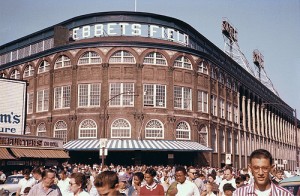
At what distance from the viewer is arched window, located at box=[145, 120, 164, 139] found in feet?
160

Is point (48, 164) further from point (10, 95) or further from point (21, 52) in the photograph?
point (21, 52)

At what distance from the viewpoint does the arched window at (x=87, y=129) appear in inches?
1924

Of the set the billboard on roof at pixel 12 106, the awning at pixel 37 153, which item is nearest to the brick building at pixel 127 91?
the awning at pixel 37 153

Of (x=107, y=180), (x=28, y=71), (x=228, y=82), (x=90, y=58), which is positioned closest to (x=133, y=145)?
(x=90, y=58)

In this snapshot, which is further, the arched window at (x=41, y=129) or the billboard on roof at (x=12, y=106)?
the arched window at (x=41, y=129)

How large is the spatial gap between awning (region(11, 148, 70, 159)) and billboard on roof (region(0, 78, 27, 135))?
194 centimetres

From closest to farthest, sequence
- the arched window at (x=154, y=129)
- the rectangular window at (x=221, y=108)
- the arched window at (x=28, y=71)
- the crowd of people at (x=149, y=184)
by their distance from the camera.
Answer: the crowd of people at (x=149, y=184) → the arched window at (x=154, y=129) → the arched window at (x=28, y=71) → the rectangular window at (x=221, y=108)

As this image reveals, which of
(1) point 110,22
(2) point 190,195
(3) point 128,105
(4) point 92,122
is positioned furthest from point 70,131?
(2) point 190,195

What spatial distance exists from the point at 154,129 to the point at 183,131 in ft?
12.7

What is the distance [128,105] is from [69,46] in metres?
9.91

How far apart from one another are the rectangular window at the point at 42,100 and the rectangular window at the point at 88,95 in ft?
17.7

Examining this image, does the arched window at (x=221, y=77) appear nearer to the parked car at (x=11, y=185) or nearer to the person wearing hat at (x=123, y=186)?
the parked car at (x=11, y=185)

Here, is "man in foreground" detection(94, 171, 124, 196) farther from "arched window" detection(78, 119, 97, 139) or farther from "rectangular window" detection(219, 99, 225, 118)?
"rectangular window" detection(219, 99, 225, 118)

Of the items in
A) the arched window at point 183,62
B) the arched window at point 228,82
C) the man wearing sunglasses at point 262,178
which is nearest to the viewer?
the man wearing sunglasses at point 262,178
